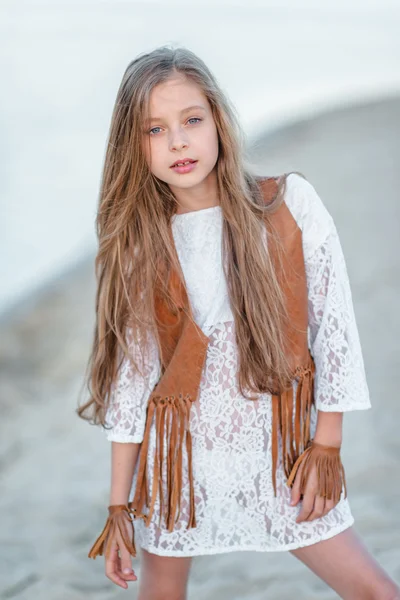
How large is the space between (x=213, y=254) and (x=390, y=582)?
826 millimetres

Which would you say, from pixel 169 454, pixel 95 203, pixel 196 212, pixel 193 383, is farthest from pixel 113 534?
pixel 95 203

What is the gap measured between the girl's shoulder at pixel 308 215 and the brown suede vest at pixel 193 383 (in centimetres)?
2

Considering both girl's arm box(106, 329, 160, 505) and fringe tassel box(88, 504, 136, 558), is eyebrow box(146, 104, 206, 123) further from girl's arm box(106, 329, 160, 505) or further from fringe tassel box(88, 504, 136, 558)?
fringe tassel box(88, 504, 136, 558)

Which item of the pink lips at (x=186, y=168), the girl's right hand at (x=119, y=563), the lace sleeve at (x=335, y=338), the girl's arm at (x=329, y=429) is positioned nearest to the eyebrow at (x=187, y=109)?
the pink lips at (x=186, y=168)

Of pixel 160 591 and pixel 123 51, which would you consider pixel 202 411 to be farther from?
pixel 123 51

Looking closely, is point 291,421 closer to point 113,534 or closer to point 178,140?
point 113,534


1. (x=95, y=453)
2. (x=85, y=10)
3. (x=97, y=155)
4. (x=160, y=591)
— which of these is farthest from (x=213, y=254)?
(x=85, y=10)

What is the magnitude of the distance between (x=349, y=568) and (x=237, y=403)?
44 cm

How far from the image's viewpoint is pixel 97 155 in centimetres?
1110

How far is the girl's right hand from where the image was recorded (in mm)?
2031

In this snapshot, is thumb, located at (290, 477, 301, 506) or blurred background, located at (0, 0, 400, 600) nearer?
thumb, located at (290, 477, 301, 506)

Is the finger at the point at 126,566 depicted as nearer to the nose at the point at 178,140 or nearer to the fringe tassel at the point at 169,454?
the fringe tassel at the point at 169,454

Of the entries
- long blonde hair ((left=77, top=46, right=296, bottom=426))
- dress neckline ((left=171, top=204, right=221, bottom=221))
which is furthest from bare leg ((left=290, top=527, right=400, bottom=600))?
dress neckline ((left=171, top=204, right=221, bottom=221))

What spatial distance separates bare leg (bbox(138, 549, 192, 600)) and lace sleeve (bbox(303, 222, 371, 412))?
0.51 meters
